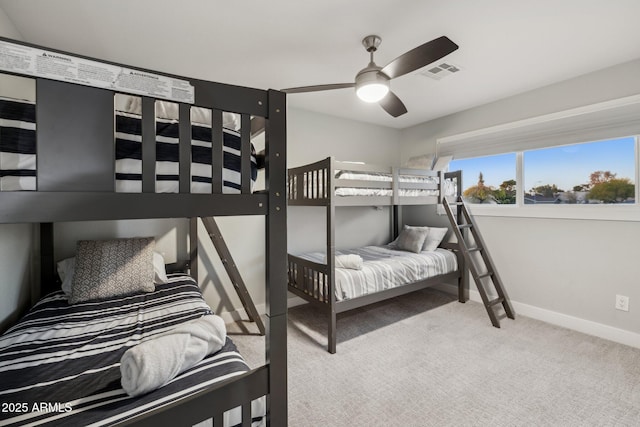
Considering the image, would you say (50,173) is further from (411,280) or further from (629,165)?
(629,165)

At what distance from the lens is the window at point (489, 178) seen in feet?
10.6

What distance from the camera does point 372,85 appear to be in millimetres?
1934

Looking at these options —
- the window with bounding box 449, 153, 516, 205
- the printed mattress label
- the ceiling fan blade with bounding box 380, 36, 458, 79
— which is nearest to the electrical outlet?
the window with bounding box 449, 153, 516, 205

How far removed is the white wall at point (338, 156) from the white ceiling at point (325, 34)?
0.91m

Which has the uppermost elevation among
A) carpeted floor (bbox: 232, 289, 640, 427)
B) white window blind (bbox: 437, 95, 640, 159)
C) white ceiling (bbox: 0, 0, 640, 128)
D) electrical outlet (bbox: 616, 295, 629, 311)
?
white ceiling (bbox: 0, 0, 640, 128)

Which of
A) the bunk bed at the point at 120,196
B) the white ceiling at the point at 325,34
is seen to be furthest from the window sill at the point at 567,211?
the bunk bed at the point at 120,196

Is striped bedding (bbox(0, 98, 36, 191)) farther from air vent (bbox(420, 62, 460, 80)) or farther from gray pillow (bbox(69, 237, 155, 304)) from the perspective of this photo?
air vent (bbox(420, 62, 460, 80))

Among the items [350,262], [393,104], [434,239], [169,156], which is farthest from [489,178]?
[169,156]

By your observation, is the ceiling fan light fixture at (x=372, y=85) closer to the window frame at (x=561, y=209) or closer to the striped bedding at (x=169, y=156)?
the striped bedding at (x=169, y=156)

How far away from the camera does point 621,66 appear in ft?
7.74

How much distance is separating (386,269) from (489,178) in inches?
73.9

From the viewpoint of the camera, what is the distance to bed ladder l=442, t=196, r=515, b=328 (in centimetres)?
293

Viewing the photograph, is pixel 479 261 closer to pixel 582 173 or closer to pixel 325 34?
pixel 582 173

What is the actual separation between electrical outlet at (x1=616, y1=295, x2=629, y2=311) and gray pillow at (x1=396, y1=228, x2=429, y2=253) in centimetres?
174
